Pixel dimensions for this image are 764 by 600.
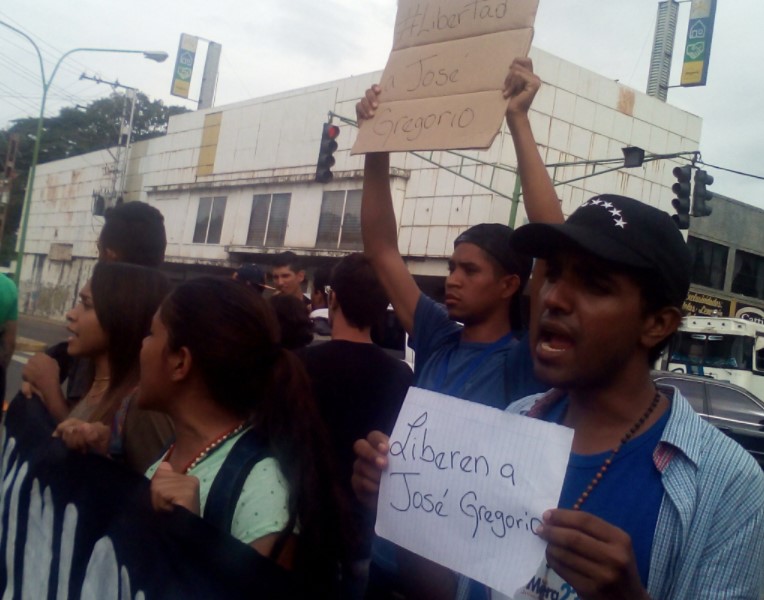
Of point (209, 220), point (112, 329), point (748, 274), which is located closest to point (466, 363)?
point (112, 329)

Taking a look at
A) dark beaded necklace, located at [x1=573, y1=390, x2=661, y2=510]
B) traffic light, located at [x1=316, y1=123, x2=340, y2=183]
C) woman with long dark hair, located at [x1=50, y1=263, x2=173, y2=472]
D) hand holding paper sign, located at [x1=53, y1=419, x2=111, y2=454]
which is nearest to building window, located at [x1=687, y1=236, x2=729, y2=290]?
traffic light, located at [x1=316, y1=123, x2=340, y2=183]

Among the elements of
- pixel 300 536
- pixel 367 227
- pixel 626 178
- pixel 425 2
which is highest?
pixel 626 178

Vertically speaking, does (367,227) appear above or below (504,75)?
below

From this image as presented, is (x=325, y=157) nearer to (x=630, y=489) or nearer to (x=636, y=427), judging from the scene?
(x=636, y=427)

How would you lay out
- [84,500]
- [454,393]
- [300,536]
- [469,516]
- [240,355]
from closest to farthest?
[469,516], [300,536], [240,355], [84,500], [454,393]

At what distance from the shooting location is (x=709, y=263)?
94.2 feet

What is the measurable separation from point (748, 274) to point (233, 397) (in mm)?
31495

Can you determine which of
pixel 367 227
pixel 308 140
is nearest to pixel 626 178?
pixel 308 140

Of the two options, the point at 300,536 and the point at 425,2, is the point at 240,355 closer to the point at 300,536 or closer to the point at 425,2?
the point at 300,536

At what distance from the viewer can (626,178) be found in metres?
22.9

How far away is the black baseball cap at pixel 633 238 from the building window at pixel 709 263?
28.2 m

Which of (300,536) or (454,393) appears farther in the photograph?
(454,393)

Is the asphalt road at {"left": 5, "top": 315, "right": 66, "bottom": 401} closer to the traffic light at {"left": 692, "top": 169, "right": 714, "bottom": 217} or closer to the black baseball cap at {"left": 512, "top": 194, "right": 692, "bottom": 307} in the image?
the black baseball cap at {"left": 512, "top": 194, "right": 692, "bottom": 307}

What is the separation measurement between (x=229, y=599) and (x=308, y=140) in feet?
80.8
